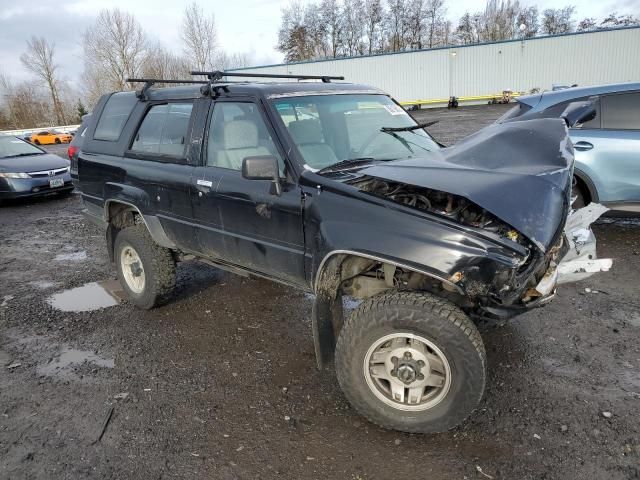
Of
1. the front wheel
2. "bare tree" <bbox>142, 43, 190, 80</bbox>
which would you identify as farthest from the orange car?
the front wheel

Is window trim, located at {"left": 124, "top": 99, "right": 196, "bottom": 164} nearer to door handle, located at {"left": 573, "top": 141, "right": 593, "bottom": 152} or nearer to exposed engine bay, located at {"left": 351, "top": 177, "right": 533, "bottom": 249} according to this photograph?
exposed engine bay, located at {"left": 351, "top": 177, "right": 533, "bottom": 249}

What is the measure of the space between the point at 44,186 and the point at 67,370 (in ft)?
26.4

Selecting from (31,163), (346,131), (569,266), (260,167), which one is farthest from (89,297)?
(31,163)

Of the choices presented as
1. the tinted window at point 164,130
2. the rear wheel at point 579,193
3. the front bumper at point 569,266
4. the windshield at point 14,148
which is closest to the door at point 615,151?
the rear wheel at point 579,193

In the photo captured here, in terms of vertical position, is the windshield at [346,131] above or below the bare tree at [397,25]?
below

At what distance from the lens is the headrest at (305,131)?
3.40 meters

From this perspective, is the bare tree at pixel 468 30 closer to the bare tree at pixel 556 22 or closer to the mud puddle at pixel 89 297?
the bare tree at pixel 556 22

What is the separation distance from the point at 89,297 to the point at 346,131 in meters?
3.38

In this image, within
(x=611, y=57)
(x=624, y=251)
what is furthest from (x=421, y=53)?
(x=624, y=251)

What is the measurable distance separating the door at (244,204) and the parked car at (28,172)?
26.6ft

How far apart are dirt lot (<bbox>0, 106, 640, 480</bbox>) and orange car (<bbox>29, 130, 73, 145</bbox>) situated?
34513mm

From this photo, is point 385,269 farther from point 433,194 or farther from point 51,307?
A: point 51,307

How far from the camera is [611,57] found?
1185 inches

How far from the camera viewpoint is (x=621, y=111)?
18.8ft
